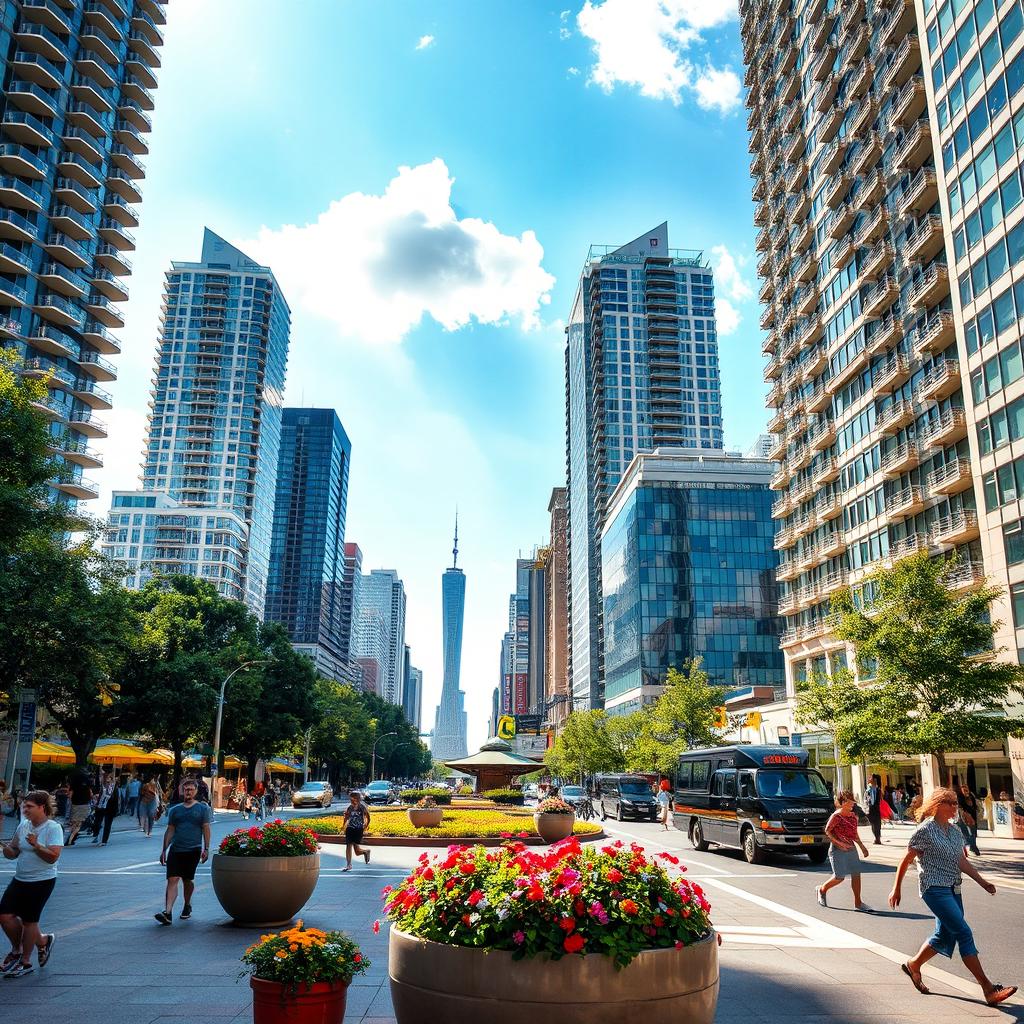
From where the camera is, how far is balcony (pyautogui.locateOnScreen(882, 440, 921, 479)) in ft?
136

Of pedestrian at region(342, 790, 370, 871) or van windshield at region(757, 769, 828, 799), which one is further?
van windshield at region(757, 769, 828, 799)

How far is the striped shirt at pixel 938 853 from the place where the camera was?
834 cm

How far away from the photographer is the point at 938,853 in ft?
27.8

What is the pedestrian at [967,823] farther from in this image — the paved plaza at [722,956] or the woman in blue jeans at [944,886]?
the woman in blue jeans at [944,886]

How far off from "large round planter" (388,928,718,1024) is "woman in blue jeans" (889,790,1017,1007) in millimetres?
4209

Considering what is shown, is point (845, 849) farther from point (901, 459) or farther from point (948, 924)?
point (901, 459)

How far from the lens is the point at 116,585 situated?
3259 centimetres

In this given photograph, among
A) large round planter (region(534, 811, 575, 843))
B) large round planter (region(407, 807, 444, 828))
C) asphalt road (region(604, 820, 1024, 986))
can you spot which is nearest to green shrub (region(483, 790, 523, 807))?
large round planter (region(407, 807, 444, 828))

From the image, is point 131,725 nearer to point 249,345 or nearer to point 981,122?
point 981,122

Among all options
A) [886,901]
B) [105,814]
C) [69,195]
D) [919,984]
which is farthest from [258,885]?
[69,195]

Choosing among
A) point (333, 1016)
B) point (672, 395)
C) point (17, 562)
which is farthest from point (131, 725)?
point (672, 395)

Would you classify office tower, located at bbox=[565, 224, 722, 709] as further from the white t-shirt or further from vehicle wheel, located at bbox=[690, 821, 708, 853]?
the white t-shirt

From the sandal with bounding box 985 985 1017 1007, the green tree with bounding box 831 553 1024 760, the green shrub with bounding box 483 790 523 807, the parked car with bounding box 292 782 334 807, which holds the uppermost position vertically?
the green tree with bounding box 831 553 1024 760

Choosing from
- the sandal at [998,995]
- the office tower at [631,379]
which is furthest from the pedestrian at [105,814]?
the office tower at [631,379]
